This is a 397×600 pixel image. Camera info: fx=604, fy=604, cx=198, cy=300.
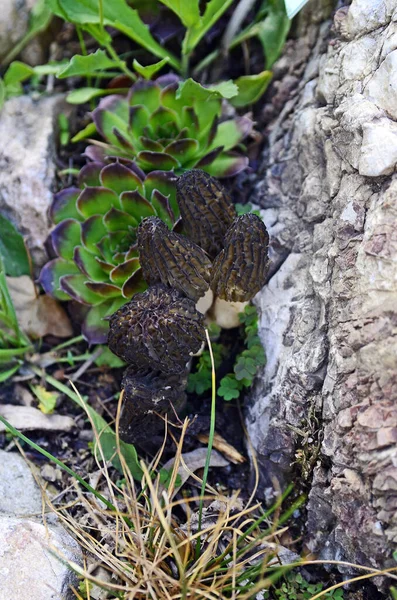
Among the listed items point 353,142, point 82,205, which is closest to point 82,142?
point 82,205

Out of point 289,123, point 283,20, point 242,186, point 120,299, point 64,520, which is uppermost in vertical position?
point 283,20

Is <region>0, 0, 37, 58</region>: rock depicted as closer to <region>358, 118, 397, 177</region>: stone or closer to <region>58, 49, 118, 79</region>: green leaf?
<region>58, 49, 118, 79</region>: green leaf

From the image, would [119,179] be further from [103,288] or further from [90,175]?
[103,288]

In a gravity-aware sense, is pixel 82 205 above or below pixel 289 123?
below

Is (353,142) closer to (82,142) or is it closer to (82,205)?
(82,205)

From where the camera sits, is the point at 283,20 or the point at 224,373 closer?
the point at 224,373

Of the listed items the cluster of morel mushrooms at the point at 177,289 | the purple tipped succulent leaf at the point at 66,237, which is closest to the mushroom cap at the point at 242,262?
the cluster of morel mushrooms at the point at 177,289

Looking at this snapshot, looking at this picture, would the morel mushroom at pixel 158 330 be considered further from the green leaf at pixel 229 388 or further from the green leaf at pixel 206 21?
the green leaf at pixel 206 21

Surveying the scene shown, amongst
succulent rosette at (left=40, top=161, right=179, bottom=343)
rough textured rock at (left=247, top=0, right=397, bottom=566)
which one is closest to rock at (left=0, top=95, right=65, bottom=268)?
succulent rosette at (left=40, top=161, right=179, bottom=343)
